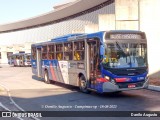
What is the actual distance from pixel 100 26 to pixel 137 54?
16.4 meters

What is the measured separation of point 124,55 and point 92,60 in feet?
5.28

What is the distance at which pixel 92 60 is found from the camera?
1403 cm

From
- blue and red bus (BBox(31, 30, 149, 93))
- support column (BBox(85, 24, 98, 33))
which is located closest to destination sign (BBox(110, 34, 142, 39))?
blue and red bus (BBox(31, 30, 149, 93))

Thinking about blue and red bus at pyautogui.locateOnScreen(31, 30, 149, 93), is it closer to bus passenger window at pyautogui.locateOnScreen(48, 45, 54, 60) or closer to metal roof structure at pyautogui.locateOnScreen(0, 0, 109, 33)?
bus passenger window at pyautogui.locateOnScreen(48, 45, 54, 60)

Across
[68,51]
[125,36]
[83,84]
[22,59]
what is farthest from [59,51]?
[22,59]

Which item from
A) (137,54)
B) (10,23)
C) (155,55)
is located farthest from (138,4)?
(10,23)

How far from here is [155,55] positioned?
22.2m

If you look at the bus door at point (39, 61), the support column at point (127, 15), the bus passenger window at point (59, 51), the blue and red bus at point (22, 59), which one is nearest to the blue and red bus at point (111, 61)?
the bus passenger window at point (59, 51)

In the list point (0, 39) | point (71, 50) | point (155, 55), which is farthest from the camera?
point (0, 39)

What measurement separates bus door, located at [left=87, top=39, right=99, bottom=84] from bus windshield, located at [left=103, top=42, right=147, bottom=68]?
0.62m

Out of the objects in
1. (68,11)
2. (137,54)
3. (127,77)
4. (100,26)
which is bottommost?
(127,77)

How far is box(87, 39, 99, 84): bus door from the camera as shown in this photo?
1359cm

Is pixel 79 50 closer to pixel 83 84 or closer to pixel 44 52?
pixel 83 84

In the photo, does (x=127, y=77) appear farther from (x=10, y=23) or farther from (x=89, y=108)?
(x=10, y=23)
